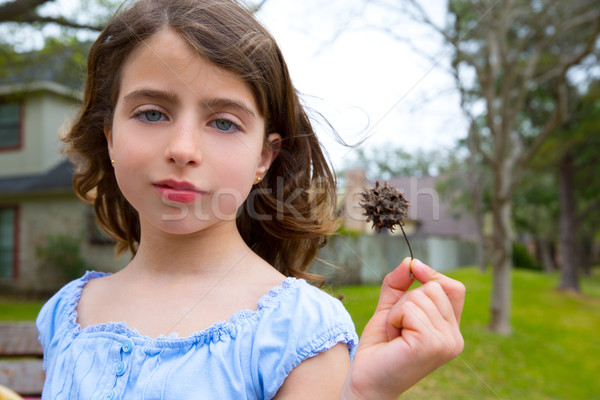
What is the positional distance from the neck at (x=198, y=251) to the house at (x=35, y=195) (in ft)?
35.7

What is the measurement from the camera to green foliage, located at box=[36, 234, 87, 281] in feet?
39.0

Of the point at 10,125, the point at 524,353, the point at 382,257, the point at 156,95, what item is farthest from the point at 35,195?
the point at 156,95

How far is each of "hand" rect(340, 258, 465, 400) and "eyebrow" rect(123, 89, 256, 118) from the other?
636 millimetres

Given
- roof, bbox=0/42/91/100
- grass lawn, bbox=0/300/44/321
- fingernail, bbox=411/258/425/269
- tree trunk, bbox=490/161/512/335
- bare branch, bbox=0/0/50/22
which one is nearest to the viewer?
fingernail, bbox=411/258/425/269

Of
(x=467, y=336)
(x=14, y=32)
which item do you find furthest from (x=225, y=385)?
(x=14, y=32)

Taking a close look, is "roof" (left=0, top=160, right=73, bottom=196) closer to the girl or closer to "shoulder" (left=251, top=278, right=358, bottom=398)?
the girl

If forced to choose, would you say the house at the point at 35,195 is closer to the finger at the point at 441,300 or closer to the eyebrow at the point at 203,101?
the eyebrow at the point at 203,101

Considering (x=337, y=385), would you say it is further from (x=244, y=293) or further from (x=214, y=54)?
(x=214, y=54)

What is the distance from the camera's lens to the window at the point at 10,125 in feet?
42.2

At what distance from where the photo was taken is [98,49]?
1642 mm

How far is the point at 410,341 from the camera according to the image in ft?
3.12

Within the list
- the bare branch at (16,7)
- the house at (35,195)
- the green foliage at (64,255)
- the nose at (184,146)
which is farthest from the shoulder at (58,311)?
the green foliage at (64,255)

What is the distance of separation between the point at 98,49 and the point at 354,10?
1044 mm

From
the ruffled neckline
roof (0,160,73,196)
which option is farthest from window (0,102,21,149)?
the ruffled neckline
